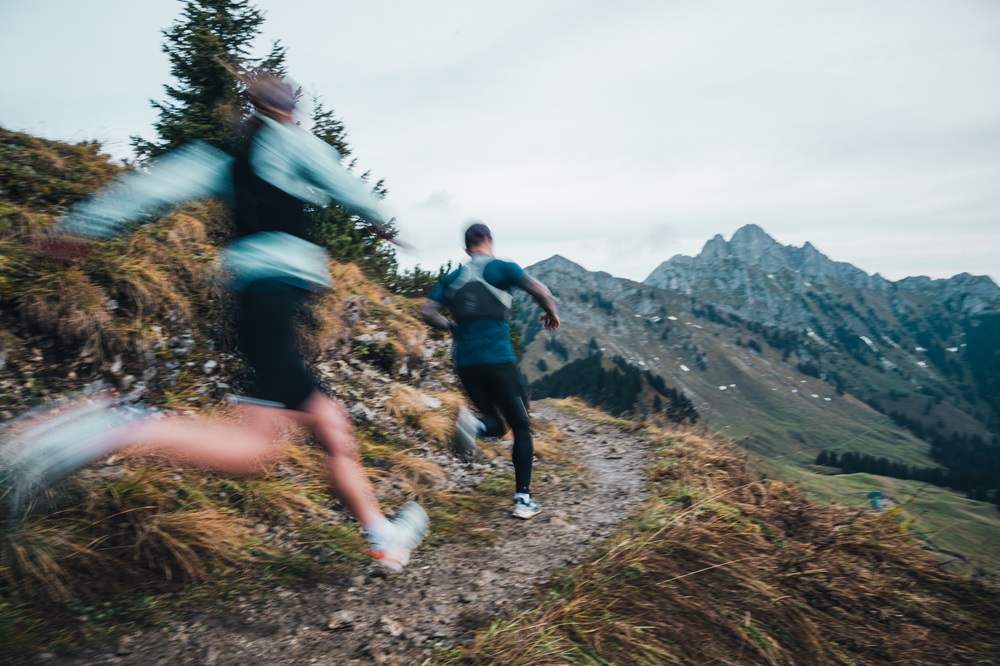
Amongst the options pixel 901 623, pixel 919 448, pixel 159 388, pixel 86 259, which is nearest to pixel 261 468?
pixel 159 388

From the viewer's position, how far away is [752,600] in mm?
2773

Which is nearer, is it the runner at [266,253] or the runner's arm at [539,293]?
the runner at [266,253]

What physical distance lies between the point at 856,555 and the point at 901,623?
2.30 ft

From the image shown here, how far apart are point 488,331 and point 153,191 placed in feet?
7.49

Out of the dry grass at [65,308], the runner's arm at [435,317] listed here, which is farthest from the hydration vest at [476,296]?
the dry grass at [65,308]

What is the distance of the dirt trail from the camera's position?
7.63ft

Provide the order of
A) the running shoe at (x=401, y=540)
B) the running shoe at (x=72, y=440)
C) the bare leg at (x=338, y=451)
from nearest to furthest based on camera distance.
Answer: the running shoe at (x=72, y=440) < the bare leg at (x=338, y=451) < the running shoe at (x=401, y=540)

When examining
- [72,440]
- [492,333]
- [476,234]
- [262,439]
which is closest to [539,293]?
[492,333]

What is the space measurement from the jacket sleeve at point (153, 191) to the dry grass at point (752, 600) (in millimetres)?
2493

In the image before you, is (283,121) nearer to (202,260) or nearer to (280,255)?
(280,255)

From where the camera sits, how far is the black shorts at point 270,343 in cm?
247

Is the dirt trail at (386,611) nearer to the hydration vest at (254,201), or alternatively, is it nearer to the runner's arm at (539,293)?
the runner's arm at (539,293)

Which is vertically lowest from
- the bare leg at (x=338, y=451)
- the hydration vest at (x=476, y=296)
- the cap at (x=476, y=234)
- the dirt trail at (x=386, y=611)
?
the dirt trail at (x=386, y=611)

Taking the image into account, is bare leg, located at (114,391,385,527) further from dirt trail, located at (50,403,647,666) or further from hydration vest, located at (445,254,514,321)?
Result: hydration vest, located at (445,254,514,321)
